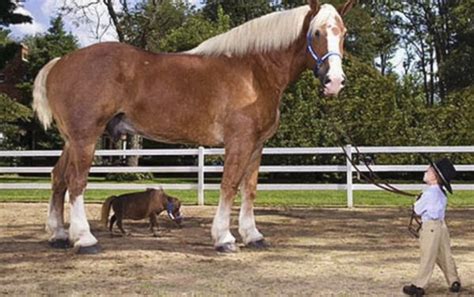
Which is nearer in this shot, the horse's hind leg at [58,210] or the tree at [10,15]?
the horse's hind leg at [58,210]

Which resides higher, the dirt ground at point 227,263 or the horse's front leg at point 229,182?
the horse's front leg at point 229,182

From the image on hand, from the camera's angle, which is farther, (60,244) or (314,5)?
(60,244)

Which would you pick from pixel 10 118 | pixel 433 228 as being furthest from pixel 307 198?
pixel 10 118

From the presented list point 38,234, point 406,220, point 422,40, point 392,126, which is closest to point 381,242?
point 406,220

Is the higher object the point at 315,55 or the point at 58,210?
the point at 315,55

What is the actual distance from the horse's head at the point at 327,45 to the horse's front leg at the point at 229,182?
3.43ft

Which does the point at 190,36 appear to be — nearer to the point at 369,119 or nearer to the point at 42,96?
the point at 369,119

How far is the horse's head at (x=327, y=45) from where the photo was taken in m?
5.64

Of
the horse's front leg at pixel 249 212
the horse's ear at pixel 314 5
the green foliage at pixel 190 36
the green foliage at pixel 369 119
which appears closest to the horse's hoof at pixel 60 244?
the horse's front leg at pixel 249 212

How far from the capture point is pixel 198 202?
12.2 metres

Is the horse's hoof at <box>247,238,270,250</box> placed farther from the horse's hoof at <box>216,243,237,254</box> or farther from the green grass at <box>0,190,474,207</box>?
the green grass at <box>0,190,474,207</box>

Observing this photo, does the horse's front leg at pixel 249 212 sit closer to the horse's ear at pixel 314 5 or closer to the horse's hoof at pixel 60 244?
the horse's ear at pixel 314 5

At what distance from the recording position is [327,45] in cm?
581

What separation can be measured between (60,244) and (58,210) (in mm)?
404
